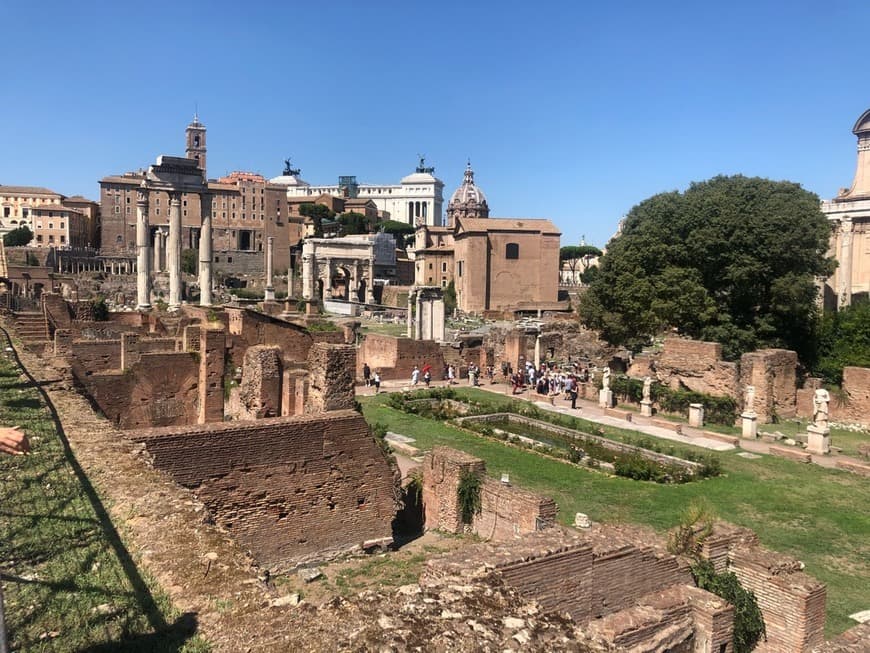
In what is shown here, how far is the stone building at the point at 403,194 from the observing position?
15738 centimetres

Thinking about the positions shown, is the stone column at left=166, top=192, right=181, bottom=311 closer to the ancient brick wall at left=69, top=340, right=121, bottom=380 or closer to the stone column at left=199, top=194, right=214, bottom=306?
the stone column at left=199, top=194, right=214, bottom=306

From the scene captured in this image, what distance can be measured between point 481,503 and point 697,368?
14.9 metres

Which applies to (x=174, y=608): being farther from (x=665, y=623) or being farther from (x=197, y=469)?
(x=665, y=623)

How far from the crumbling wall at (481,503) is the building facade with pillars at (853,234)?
38.3 metres

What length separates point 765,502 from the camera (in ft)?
42.3

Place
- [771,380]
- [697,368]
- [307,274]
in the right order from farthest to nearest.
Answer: [307,274], [697,368], [771,380]

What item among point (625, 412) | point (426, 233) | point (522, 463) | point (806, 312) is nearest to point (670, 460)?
point (522, 463)

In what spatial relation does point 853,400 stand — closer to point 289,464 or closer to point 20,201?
point 289,464

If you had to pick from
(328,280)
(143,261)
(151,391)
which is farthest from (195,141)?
(151,391)

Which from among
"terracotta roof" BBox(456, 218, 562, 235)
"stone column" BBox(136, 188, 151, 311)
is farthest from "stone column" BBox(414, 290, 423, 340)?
"terracotta roof" BBox(456, 218, 562, 235)

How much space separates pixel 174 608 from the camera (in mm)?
4168

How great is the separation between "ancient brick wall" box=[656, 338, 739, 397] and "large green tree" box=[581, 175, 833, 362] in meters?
4.16

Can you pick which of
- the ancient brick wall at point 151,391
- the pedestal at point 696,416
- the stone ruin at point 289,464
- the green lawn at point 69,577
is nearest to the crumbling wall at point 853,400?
the pedestal at point 696,416

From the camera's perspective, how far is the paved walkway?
683 inches
